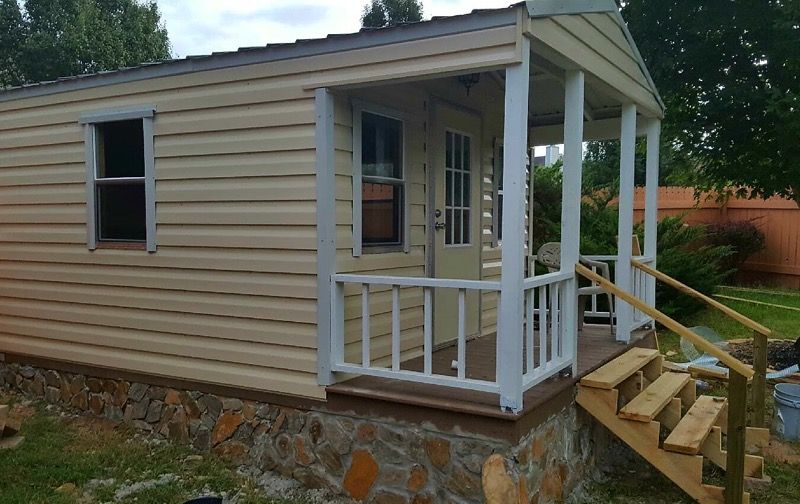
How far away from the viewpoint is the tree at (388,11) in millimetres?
20562

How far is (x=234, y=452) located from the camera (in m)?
4.45

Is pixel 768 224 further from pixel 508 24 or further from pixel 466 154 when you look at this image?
pixel 508 24

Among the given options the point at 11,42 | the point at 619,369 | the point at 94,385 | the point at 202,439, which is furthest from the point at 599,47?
the point at 11,42

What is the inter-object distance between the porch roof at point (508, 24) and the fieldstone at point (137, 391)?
2.33m

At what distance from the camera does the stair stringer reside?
3727 millimetres

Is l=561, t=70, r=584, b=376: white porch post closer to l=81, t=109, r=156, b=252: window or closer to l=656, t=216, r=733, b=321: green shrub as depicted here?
l=81, t=109, r=156, b=252: window

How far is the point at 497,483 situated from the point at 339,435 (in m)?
1.08

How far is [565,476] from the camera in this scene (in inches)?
160

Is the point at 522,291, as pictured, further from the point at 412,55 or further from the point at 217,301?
the point at 217,301

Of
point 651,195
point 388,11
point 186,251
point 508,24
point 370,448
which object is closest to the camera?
point 508,24

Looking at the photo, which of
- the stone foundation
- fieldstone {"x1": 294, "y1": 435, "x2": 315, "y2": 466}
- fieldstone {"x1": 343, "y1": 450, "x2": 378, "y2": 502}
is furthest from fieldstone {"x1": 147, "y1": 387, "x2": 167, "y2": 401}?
fieldstone {"x1": 343, "y1": 450, "x2": 378, "y2": 502}

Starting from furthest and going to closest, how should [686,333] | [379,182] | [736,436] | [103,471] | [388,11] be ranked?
[388,11], [379,182], [103,471], [686,333], [736,436]

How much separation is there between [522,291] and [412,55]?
146 centimetres

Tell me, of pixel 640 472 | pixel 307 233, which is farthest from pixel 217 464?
pixel 640 472
